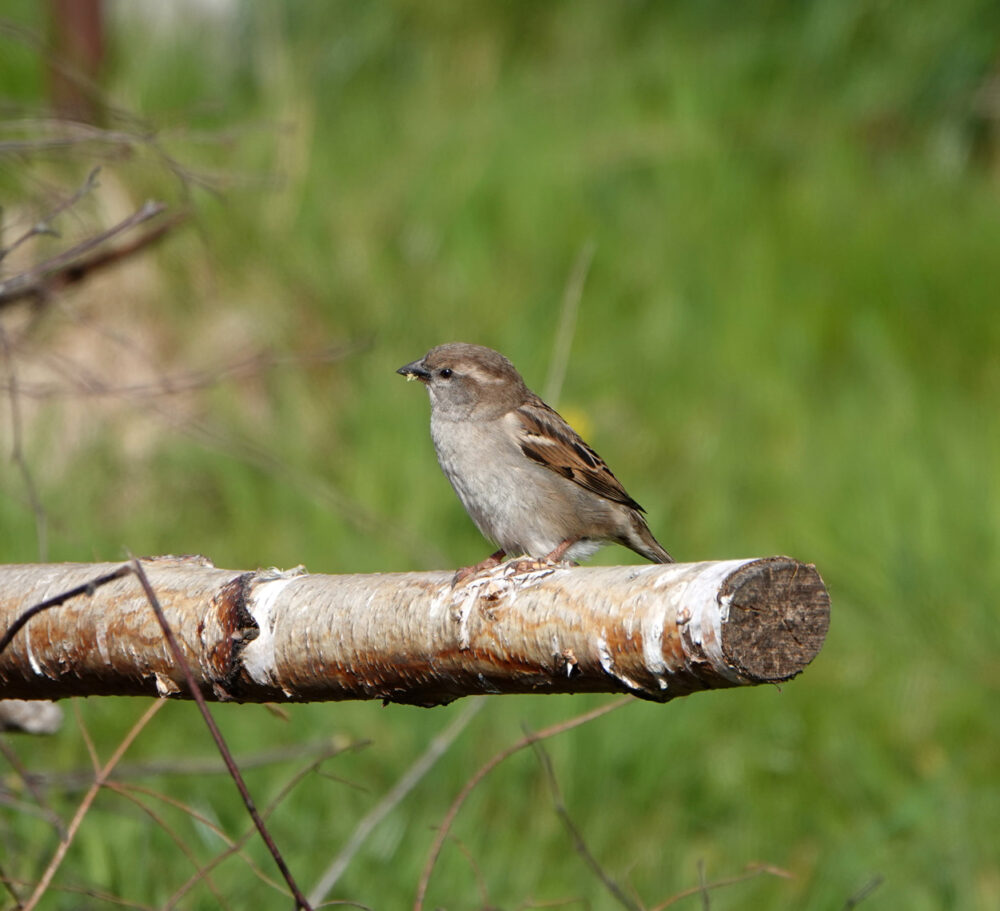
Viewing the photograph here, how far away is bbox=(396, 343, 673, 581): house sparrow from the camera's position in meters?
3.86

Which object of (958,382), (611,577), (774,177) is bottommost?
(611,577)

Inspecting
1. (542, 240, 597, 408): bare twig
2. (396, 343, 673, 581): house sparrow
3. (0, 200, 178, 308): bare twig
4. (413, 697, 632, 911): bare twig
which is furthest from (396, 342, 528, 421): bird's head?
(413, 697, 632, 911): bare twig

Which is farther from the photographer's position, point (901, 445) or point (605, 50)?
point (605, 50)

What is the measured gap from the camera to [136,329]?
6609 millimetres

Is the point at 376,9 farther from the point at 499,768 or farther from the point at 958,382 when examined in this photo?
the point at 499,768

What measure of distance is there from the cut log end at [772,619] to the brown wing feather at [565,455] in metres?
2.11

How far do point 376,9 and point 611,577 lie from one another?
21.7 ft

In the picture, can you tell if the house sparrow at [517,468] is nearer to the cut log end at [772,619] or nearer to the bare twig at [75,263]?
the bare twig at [75,263]

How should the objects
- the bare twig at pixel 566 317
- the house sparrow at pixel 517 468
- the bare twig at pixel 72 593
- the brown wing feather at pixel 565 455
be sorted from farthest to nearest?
1. the brown wing feather at pixel 565 455
2. the house sparrow at pixel 517 468
3. the bare twig at pixel 566 317
4. the bare twig at pixel 72 593

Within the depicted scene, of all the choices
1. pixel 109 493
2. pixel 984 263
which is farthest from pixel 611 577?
pixel 984 263

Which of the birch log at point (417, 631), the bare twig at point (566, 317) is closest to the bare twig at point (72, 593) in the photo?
the birch log at point (417, 631)

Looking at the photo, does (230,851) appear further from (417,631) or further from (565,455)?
(565,455)

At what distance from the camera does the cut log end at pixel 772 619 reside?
1.85 m

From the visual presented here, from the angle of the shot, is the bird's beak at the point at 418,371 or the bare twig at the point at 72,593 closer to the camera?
the bare twig at the point at 72,593
